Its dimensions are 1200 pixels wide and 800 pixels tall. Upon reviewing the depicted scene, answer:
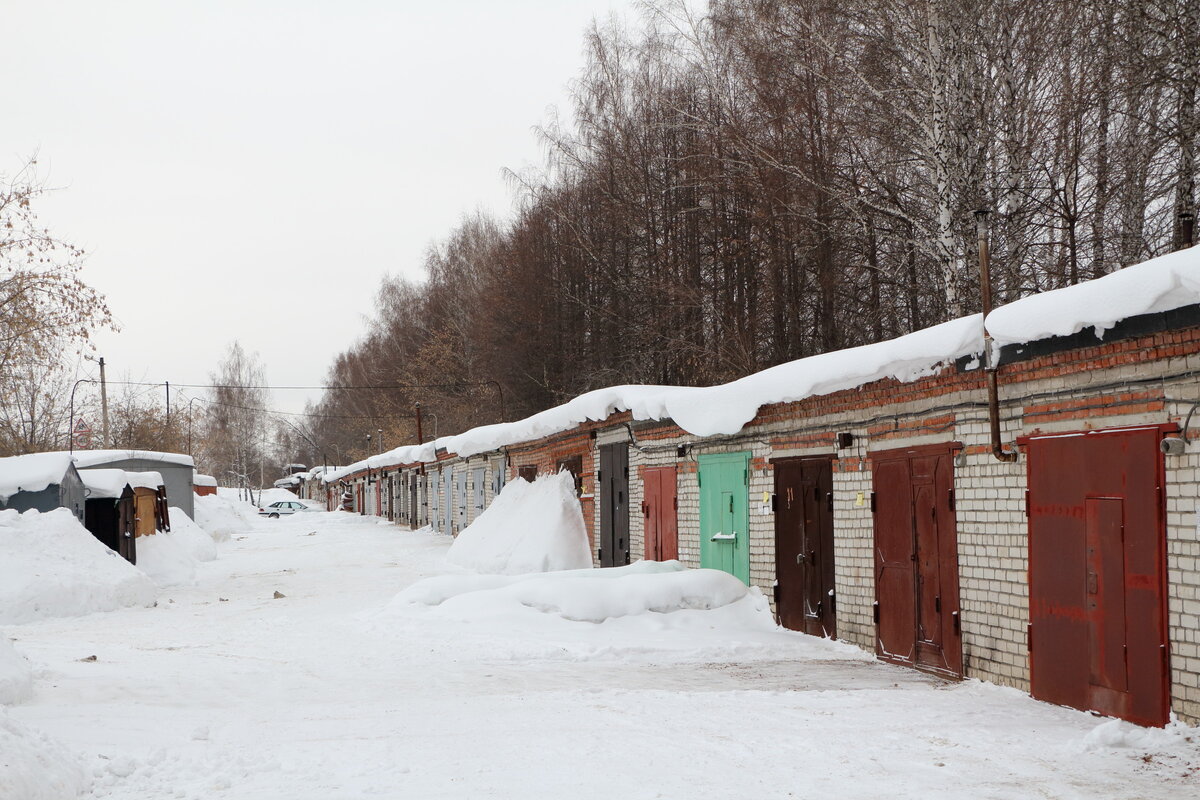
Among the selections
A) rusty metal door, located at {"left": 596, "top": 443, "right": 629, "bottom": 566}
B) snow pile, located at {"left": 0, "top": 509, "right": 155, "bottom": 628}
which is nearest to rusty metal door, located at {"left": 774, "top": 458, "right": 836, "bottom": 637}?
rusty metal door, located at {"left": 596, "top": 443, "right": 629, "bottom": 566}

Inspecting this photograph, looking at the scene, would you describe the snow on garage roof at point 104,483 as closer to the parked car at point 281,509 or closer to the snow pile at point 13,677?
the snow pile at point 13,677

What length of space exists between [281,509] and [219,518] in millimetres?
21446

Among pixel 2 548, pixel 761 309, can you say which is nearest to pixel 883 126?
pixel 761 309

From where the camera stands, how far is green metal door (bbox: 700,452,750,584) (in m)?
13.1

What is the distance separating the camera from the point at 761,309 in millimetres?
24484

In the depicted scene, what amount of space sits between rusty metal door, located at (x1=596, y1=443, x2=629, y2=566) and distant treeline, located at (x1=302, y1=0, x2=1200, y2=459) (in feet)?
17.9

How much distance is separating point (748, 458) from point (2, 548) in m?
10.8

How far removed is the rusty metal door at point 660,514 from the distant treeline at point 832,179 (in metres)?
5.04

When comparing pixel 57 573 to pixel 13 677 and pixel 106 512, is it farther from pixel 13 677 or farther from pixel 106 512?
pixel 13 677

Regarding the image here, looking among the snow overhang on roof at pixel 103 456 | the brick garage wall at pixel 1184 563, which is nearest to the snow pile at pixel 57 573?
the brick garage wall at pixel 1184 563

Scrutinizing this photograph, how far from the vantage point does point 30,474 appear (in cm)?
1823

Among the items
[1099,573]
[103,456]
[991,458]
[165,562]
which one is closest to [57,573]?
[165,562]

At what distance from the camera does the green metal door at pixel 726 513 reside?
1307 centimetres

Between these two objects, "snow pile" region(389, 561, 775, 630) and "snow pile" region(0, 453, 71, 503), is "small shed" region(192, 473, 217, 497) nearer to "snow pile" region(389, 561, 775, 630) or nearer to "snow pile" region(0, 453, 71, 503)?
"snow pile" region(0, 453, 71, 503)
